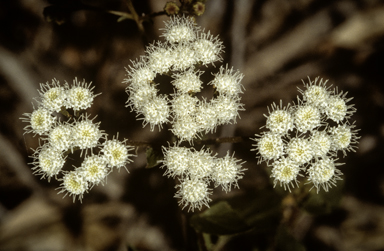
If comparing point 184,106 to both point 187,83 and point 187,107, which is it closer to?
point 187,107

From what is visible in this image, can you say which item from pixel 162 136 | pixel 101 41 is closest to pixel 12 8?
pixel 101 41

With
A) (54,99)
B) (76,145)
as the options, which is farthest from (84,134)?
(54,99)

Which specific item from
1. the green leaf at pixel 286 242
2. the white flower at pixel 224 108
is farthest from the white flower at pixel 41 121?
the green leaf at pixel 286 242

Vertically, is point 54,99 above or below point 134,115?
below

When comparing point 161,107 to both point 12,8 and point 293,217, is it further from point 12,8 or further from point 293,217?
point 12,8

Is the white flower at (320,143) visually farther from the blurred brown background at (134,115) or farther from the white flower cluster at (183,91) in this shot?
the blurred brown background at (134,115)

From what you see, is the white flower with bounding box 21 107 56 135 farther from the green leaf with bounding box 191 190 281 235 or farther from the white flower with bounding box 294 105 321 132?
the white flower with bounding box 294 105 321 132

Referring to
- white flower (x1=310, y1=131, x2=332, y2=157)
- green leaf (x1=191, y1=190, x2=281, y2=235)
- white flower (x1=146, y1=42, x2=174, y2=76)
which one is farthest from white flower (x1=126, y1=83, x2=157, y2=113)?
white flower (x1=310, y1=131, x2=332, y2=157)
